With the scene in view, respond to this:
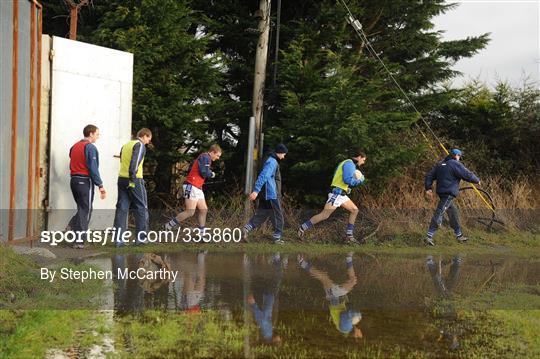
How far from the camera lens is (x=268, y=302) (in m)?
6.98

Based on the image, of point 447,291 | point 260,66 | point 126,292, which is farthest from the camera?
point 260,66

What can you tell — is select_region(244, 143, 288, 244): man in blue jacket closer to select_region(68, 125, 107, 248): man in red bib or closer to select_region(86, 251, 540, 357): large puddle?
select_region(86, 251, 540, 357): large puddle

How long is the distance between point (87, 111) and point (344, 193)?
459 centimetres

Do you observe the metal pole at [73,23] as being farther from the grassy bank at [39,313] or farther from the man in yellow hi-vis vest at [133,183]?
the grassy bank at [39,313]

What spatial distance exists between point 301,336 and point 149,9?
914cm

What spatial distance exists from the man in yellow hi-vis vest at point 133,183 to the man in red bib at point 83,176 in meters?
0.48

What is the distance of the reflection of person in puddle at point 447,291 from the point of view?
18.9 ft

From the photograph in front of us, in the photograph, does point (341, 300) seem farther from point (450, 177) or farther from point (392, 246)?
point (450, 177)

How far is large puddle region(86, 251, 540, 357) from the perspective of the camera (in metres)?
5.66

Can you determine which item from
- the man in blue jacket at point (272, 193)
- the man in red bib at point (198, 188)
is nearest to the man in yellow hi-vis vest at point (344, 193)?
the man in blue jacket at point (272, 193)

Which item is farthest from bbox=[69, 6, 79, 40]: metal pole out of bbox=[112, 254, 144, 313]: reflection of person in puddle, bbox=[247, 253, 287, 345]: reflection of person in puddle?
bbox=[247, 253, 287, 345]: reflection of person in puddle

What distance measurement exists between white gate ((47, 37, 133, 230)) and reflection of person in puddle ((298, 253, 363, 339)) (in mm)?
3846

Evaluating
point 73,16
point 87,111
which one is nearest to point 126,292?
point 87,111

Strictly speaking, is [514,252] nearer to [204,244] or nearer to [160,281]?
[204,244]
